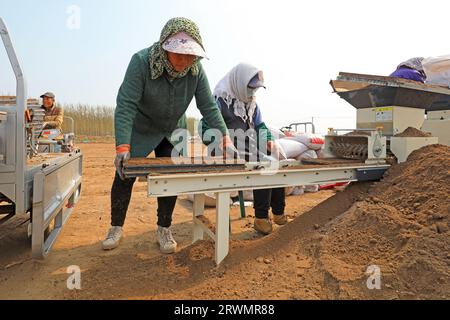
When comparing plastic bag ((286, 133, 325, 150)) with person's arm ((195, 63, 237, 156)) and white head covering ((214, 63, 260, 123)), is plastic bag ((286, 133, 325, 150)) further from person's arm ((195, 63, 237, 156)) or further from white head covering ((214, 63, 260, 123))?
person's arm ((195, 63, 237, 156))

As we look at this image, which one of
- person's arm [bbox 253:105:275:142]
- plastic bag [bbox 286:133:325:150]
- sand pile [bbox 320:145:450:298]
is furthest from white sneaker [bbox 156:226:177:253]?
plastic bag [bbox 286:133:325:150]

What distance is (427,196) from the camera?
2254mm

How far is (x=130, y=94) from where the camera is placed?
229cm

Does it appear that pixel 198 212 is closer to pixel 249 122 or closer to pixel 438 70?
pixel 249 122

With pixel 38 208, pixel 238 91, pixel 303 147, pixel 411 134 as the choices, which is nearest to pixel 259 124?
pixel 238 91

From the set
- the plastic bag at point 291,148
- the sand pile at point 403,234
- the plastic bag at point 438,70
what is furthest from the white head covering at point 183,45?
the plastic bag at point 438,70

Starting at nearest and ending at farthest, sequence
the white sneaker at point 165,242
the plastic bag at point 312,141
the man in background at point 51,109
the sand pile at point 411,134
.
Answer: the white sneaker at point 165,242 → the sand pile at point 411,134 → the man in background at point 51,109 → the plastic bag at point 312,141

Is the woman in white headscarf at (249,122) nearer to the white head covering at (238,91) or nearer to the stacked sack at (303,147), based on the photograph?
the white head covering at (238,91)

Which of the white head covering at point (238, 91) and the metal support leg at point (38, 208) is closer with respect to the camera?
the metal support leg at point (38, 208)

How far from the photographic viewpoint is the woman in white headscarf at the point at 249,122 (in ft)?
10.2

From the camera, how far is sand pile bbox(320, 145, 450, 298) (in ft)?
5.76

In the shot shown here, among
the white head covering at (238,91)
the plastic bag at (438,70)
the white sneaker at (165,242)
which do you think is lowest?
the white sneaker at (165,242)

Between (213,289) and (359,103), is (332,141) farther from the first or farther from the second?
(213,289)

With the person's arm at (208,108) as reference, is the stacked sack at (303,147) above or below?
below
